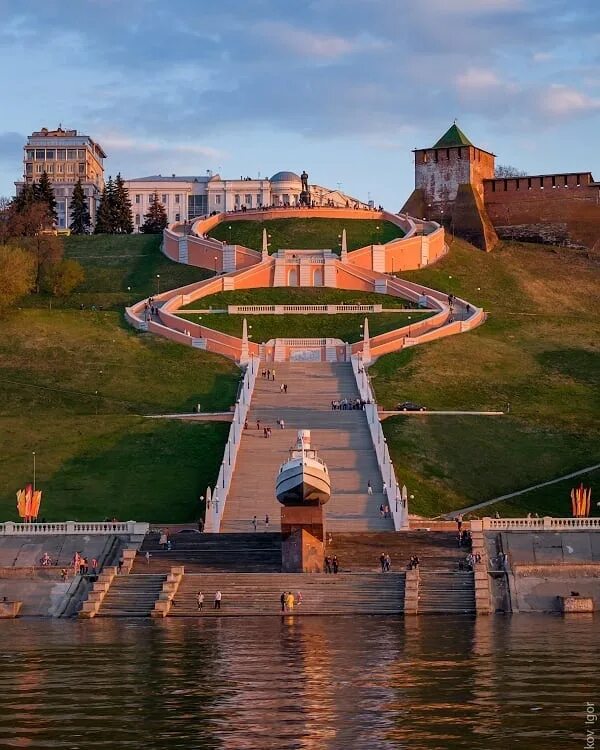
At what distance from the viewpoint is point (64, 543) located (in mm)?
53594

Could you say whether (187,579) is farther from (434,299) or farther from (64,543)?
(434,299)

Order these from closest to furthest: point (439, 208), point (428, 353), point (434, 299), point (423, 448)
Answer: point (423, 448), point (428, 353), point (434, 299), point (439, 208)

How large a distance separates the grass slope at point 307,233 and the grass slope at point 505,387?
6.06 m

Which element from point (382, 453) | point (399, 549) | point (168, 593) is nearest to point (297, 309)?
point (382, 453)

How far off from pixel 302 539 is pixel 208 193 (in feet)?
439

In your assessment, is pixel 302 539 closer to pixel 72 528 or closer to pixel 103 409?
pixel 72 528

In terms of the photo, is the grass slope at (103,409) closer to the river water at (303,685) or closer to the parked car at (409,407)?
the parked car at (409,407)

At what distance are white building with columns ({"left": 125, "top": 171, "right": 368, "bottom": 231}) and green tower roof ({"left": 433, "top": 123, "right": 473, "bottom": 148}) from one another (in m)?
47.3

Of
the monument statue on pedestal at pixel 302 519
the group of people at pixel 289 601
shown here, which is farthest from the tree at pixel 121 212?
the group of people at pixel 289 601

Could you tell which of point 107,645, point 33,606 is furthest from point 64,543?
point 107,645

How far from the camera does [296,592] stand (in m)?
46.8

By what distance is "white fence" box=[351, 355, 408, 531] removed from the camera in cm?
5772

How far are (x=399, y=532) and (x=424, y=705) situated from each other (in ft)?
89.4

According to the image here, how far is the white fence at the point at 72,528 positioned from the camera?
178ft
